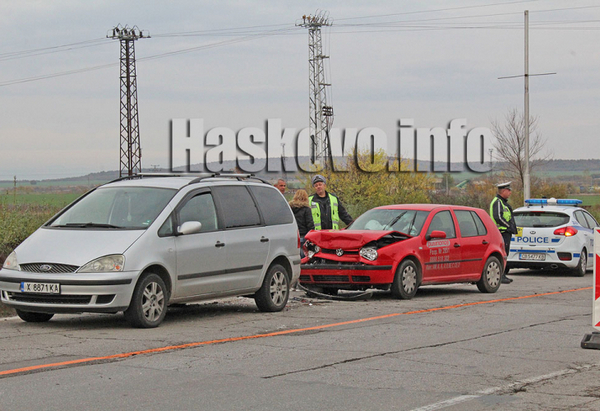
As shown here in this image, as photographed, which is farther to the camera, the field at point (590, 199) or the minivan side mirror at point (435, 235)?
the field at point (590, 199)

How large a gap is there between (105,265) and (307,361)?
2772mm

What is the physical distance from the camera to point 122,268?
9.55m

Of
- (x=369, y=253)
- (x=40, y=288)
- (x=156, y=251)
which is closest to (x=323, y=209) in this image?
(x=369, y=253)

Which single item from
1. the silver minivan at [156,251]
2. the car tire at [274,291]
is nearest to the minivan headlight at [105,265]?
the silver minivan at [156,251]

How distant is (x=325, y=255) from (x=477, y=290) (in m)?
3.79

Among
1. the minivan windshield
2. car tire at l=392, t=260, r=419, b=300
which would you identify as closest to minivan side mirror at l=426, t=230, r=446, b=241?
car tire at l=392, t=260, r=419, b=300

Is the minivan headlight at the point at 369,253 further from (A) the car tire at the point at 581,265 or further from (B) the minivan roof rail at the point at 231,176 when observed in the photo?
(A) the car tire at the point at 581,265

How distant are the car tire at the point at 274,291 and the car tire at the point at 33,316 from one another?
277 cm

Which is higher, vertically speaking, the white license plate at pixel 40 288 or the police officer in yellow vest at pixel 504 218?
the police officer in yellow vest at pixel 504 218

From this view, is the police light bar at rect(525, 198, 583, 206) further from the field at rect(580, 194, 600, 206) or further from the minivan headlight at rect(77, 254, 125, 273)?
the field at rect(580, 194, 600, 206)

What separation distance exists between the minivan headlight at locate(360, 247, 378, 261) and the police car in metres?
8.21

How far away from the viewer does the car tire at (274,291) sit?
463 inches

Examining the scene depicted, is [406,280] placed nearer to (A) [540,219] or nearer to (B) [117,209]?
(B) [117,209]

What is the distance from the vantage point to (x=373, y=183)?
133 feet
